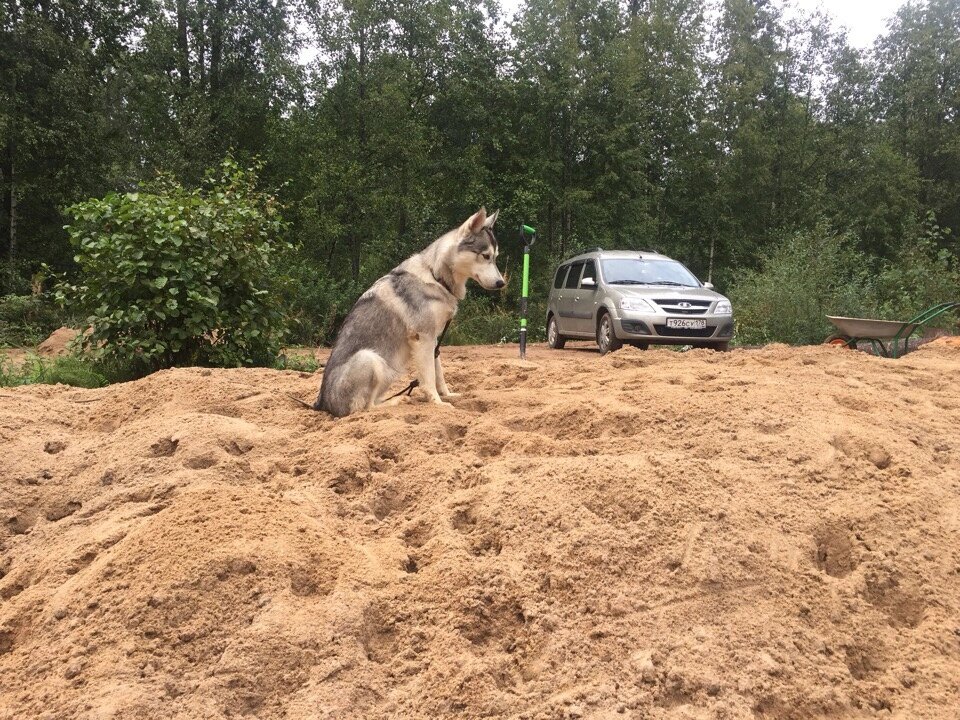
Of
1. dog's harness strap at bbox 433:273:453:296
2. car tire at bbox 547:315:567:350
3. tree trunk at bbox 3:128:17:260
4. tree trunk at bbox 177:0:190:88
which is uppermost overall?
tree trunk at bbox 177:0:190:88

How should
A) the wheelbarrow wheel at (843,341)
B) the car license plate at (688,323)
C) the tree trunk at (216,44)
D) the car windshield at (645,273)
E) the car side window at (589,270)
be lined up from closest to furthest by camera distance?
1. the wheelbarrow wheel at (843,341)
2. the car license plate at (688,323)
3. the car windshield at (645,273)
4. the car side window at (589,270)
5. the tree trunk at (216,44)

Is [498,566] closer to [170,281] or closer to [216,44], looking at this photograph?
[170,281]

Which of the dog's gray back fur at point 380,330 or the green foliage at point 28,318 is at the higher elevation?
the dog's gray back fur at point 380,330

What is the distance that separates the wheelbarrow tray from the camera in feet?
33.2

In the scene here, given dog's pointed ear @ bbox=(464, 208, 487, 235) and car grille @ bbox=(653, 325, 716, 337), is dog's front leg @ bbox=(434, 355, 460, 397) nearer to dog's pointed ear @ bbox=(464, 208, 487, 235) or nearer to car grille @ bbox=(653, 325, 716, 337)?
dog's pointed ear @ bbox=(464, 208, 487, 235)

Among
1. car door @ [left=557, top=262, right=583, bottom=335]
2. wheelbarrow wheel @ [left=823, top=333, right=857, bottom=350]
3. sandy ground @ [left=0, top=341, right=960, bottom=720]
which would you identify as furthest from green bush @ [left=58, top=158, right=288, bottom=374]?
car door @ [left=557, top=262, right=583, bottom=335]

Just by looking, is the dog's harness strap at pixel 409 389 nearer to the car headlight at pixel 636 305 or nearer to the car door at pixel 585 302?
the car headlight at pixel 636 305

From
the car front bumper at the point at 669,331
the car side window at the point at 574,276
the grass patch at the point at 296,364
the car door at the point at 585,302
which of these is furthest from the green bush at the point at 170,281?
the car side window at the point at 574,276

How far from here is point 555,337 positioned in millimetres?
17438

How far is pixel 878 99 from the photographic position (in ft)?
132

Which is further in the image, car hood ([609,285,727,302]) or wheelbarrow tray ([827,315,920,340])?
car hood ([609,285,727,302])

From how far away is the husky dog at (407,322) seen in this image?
17.7ft

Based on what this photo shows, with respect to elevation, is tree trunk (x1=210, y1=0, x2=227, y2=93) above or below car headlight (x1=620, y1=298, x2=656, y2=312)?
above

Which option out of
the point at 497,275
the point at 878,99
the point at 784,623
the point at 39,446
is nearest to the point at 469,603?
the point at 784,623
